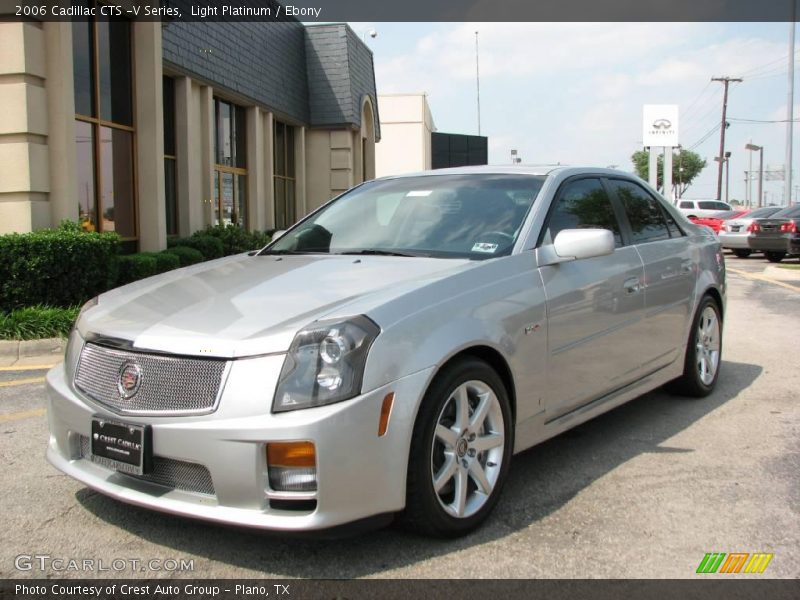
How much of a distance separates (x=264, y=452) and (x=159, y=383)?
523 millimetres

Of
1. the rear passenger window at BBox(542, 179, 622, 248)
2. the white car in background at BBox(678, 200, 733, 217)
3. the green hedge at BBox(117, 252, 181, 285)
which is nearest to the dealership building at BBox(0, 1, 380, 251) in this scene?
the green hedge at BBox(117, 252, 181, 285)

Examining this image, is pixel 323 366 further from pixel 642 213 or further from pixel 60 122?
pixel 60 122

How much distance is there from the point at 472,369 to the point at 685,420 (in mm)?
2548

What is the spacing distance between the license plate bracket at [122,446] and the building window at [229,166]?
41.9 ft

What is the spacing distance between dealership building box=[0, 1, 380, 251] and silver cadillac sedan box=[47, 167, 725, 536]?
5.68 metres

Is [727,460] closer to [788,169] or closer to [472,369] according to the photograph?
[472,369]

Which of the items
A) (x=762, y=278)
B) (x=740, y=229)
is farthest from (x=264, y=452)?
(x=740, y=229)

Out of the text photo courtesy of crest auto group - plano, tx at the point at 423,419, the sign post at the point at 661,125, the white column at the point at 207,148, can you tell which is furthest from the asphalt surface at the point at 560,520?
the sign post at the point at 661,125

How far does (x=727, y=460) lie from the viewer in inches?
175

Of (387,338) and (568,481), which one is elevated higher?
(387,338)

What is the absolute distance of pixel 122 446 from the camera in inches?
121

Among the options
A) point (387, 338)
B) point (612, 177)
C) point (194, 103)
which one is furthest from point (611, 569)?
point (194, 103)

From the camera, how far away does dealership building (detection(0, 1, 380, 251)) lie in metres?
8.99

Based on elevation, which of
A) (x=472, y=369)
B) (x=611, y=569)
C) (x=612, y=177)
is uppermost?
(x=612, y=177)
